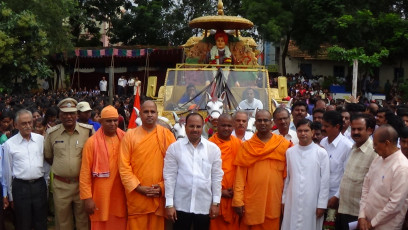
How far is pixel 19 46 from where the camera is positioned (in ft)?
64.1

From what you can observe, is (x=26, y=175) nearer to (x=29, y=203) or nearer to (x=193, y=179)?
(x=29, y=203)

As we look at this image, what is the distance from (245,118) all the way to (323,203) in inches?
65.0

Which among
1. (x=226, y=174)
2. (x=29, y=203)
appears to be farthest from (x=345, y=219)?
(x=29, y=203)

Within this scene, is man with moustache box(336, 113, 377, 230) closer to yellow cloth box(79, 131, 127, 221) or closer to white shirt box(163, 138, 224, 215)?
white shirt box(163, 138, 224, 215)

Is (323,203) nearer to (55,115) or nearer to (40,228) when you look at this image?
(40,228)

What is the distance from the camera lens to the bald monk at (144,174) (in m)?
5.27

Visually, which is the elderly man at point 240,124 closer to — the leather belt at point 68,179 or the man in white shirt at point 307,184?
the man in white shirt at point 307,184

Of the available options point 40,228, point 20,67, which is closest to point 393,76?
point 20,67

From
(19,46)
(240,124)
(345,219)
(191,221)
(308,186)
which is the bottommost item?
(191,221)

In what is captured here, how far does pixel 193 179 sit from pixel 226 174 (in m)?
0.52

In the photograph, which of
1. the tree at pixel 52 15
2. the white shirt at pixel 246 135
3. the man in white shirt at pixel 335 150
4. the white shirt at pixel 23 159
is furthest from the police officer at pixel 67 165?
the tree at pixel 52 15

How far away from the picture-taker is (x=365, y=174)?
15.9 ft

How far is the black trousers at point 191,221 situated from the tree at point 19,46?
15.1 m

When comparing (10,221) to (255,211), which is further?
(10,221)
